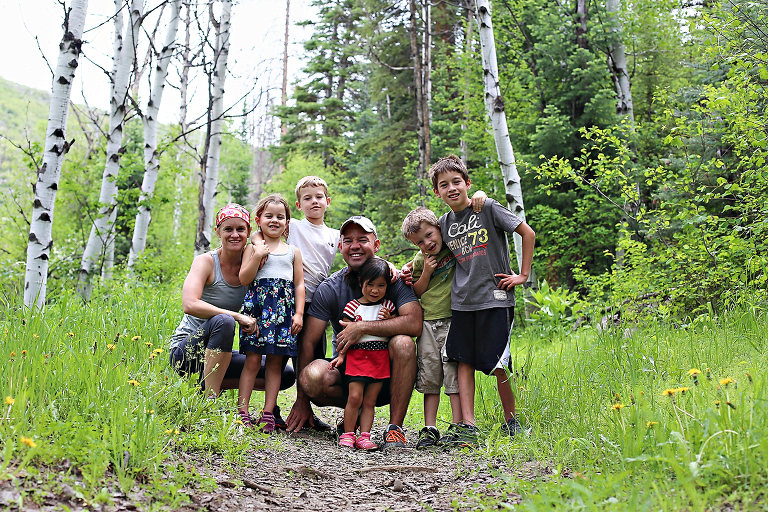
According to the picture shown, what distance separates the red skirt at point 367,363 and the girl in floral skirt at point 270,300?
438mm

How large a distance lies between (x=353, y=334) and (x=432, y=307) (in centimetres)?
63

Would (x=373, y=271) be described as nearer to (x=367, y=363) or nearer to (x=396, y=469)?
(x=367, y=363)


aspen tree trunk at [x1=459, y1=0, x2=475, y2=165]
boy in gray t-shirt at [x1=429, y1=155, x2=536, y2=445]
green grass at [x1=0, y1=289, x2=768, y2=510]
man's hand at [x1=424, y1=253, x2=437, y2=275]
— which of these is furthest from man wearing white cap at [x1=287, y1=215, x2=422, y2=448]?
aspen tree trunk at [x1=459, y1=0, x2=475, y2=165]

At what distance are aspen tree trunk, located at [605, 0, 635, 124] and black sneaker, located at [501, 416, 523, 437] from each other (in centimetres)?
936

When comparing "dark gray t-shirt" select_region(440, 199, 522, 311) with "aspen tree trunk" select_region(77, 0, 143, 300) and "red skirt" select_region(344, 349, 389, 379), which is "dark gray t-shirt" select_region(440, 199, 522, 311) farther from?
"aspen tree trunk" select_region(77, 0, 143, 300)

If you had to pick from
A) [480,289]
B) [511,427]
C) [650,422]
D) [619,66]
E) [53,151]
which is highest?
[619,66]

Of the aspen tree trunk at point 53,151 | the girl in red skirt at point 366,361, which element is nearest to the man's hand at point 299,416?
the girl in red skirt at point 366,361

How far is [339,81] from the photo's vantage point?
2562cm

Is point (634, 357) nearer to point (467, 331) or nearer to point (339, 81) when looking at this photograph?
point (467, 331)

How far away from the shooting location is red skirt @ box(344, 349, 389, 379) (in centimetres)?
371

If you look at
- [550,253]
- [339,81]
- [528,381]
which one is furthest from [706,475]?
[339,81]

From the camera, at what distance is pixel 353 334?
12.1ft

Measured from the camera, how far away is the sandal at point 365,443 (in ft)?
11.6

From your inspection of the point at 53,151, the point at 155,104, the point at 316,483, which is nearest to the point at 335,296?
the point at 316,483
